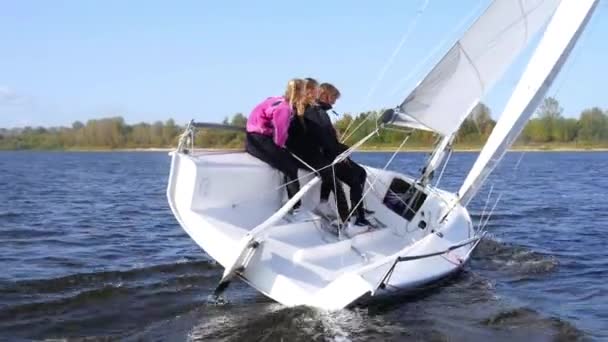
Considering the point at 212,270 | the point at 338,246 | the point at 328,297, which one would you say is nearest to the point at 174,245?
the point at 212,270

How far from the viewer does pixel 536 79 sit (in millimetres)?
9797

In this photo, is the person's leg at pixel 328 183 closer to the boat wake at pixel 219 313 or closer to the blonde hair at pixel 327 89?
the blonde hair at pixel 327 89

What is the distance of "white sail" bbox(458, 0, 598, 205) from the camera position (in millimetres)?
9656

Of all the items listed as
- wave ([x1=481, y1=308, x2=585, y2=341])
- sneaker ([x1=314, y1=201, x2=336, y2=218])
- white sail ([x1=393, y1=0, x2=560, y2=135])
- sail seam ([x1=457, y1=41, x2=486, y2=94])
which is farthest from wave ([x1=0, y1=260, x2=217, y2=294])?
sail seam ([x1=457, y1=41, x2=486, y2=94])

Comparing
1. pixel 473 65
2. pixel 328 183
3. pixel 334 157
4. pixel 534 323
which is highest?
pixel 473 65

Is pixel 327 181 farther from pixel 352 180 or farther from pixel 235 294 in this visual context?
pixel 235 294

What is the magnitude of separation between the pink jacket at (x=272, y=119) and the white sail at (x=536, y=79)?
292cm

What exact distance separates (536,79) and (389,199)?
8.55 ft

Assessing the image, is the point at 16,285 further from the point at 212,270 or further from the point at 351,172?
the point at 351,172

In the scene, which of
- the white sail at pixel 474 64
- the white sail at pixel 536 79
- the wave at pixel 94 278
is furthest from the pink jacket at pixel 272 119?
the white sail at pixel 536 79

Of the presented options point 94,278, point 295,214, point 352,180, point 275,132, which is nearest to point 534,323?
point 352,180

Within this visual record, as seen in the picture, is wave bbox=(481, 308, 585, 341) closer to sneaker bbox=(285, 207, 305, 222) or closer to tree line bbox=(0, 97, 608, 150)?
sneaker bbox=(285, 207, 305, 222)

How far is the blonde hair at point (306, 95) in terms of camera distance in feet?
28.7

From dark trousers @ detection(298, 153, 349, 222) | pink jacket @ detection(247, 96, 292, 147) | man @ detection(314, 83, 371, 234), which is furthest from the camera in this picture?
dark trousers @ detection(298, 153, 349, 222)
